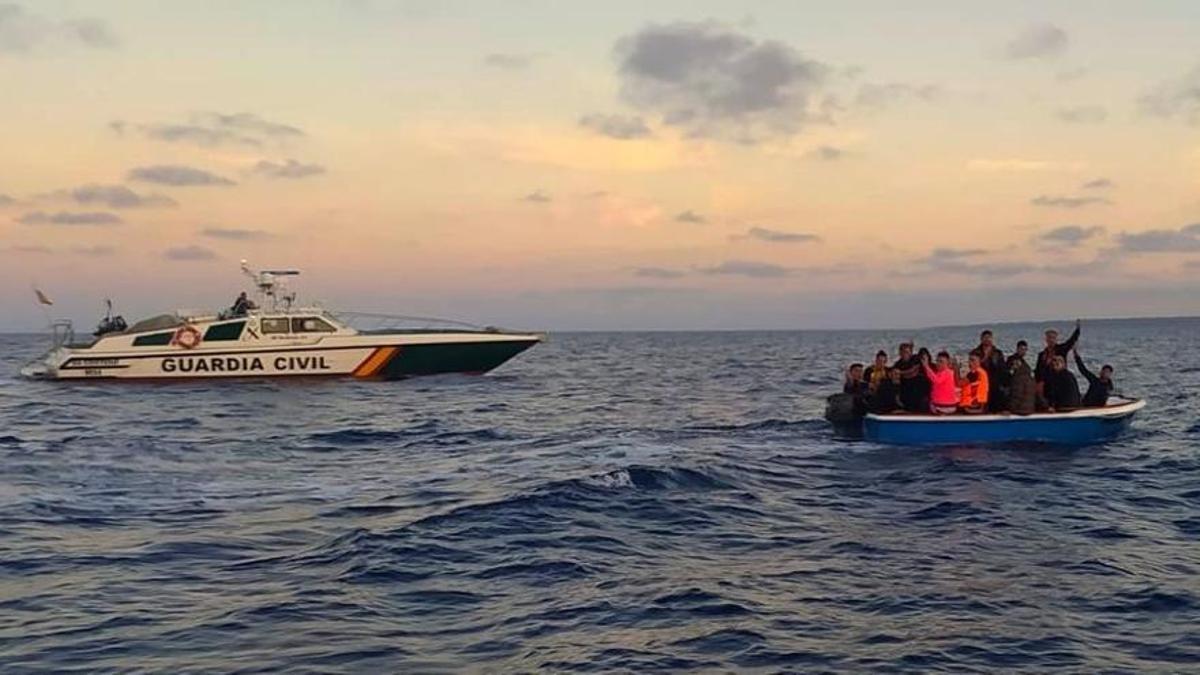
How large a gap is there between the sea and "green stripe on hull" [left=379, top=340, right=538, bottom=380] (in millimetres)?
16498

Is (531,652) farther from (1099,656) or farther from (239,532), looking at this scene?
(239,532)

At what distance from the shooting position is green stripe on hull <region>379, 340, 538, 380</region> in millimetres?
41188

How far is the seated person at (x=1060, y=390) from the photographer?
21.1 metres

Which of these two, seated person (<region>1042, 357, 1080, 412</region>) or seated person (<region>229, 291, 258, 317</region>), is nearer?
seated person (<region>1042, 357, 1080, 412</region>)

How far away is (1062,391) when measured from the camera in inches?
836

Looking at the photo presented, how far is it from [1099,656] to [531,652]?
4338 mm

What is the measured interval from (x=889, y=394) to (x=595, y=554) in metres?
10.8

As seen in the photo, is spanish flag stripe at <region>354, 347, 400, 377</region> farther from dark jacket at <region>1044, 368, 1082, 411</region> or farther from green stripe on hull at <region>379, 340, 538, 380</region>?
dark jacket at <region>1044, 368, 1082, 411</region>

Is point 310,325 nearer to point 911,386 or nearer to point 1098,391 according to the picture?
point 911,386

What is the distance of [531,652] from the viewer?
352 inches

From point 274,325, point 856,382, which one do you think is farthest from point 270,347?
point 856,382

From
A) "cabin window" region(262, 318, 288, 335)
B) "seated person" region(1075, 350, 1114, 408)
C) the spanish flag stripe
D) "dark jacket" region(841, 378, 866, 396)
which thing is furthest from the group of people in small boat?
"cabin window" region(262, 318, 288, 335)

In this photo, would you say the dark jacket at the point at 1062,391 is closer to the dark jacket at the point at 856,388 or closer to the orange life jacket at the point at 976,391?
the orange life jacket at the point at 976,391

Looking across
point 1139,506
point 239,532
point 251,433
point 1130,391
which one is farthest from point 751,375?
point 239,532
